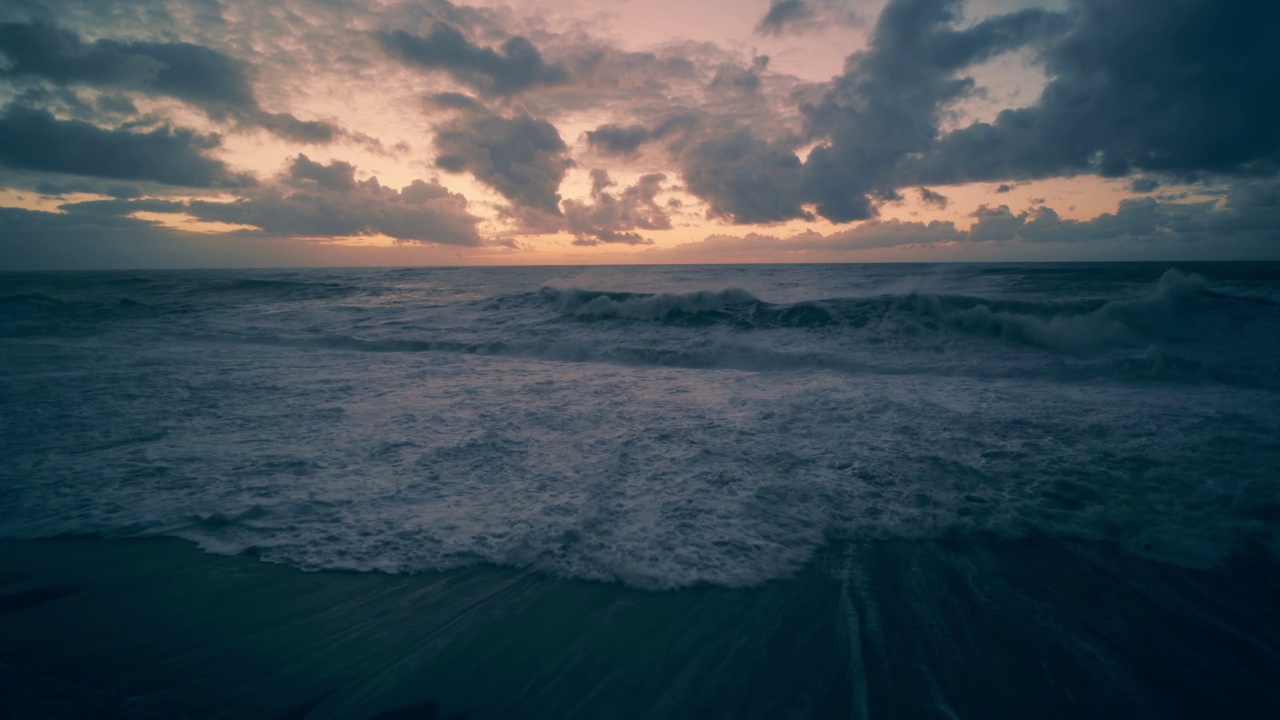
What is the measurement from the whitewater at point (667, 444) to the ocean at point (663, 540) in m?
0.04

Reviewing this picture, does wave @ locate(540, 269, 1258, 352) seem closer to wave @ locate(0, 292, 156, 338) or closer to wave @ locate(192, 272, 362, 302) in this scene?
wave @ locate(192, 272, 362, 302)

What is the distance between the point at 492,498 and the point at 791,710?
283 cm

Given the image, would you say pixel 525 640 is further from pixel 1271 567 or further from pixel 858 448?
pixel 1271 567

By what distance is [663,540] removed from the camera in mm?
3768

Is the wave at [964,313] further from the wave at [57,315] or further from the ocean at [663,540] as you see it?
the wave at [57,315]

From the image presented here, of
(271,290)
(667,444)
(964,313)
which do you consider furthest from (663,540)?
(271,290)

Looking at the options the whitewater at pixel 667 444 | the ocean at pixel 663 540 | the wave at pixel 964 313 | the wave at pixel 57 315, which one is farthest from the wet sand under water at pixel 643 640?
the wave at pixel 57 315

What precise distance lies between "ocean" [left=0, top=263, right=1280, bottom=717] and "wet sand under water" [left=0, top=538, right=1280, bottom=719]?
0.02 metres

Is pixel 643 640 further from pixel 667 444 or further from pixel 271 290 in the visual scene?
pixel 271 290

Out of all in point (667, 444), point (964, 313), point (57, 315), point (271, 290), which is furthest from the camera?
point (271, 290)

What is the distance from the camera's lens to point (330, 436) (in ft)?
19.3

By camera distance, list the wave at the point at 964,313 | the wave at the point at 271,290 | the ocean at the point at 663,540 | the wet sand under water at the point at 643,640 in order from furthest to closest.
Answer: the wave at the point at 271,290, the wave at the point at 964,313, the ocean at the point at 663,540, the wet sand under water at the point at 643,640

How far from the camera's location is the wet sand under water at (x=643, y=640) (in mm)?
2451

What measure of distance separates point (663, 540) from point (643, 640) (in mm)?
954
